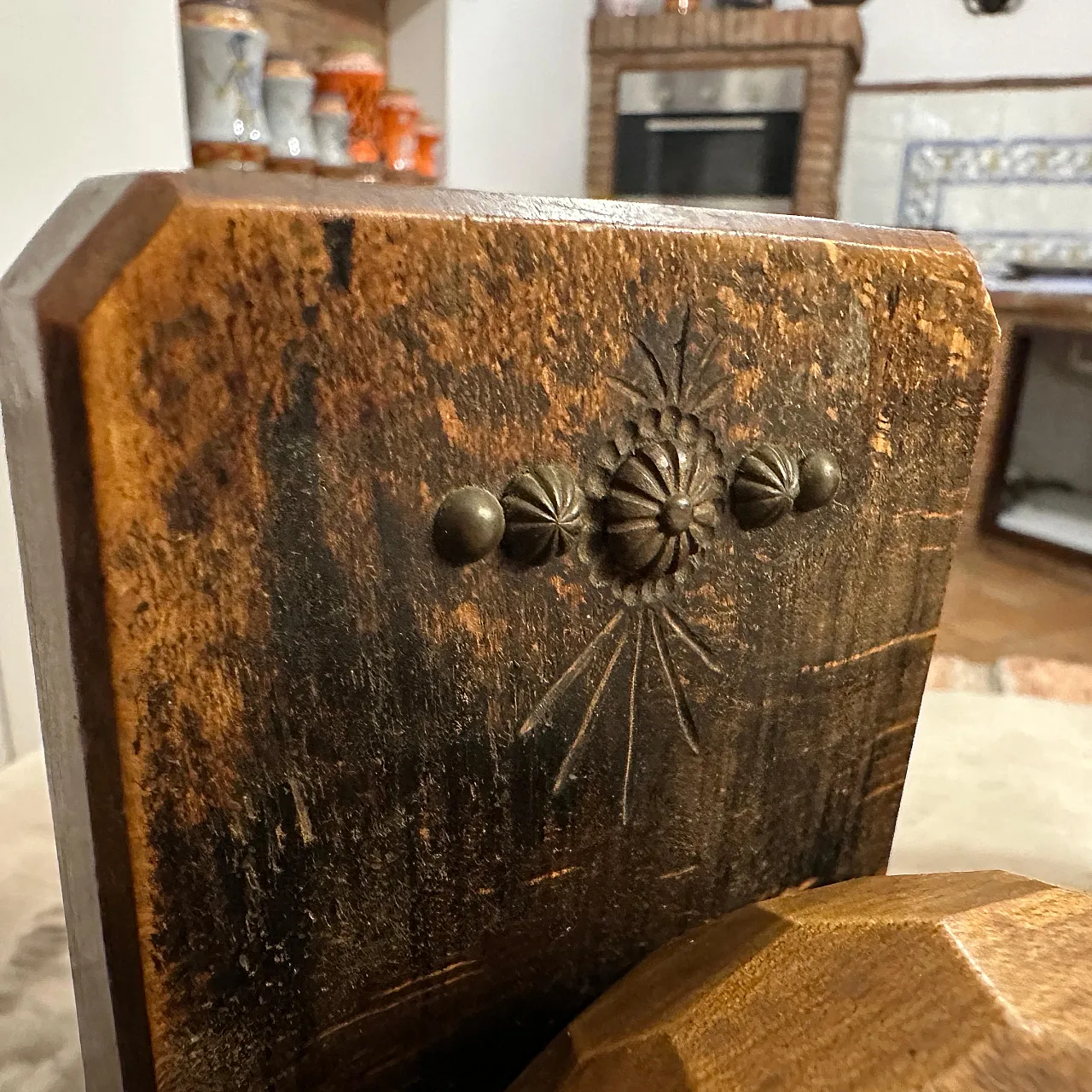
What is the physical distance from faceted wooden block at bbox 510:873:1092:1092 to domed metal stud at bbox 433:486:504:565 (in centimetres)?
18

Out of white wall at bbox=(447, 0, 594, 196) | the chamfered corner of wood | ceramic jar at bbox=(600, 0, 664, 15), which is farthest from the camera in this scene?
ceramic jar at bbox=(600, 0, 664, 15)

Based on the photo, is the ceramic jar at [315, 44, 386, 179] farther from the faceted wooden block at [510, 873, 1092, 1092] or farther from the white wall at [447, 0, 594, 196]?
the faceted wooden block at [510, 873, 1092, 1092]

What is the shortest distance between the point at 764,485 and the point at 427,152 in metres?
1.40

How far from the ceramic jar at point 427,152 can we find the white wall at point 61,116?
67 centimetres

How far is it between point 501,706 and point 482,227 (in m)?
0.18

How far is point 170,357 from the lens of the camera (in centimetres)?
27

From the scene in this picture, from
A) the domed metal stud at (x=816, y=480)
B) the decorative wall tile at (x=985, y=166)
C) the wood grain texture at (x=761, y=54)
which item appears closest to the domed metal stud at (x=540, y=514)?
the domed metal stud at (x=816, y=480)

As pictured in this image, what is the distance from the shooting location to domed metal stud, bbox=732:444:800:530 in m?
0.41

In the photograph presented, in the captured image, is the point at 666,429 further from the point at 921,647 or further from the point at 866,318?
the point at 921,647

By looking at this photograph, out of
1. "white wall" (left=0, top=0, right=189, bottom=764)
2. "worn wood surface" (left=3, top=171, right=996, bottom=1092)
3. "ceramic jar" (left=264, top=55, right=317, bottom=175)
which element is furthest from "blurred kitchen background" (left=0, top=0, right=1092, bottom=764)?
"worn wood surface" (left=3, top=171, right=996, bottom=1092)

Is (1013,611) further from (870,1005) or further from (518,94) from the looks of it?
(870,1005)

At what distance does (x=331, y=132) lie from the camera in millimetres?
1358

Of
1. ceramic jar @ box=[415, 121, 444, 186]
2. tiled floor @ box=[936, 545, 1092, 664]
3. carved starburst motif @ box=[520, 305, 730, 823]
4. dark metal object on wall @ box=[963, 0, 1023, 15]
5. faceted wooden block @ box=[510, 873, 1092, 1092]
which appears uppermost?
dark metal object on wall @ box=[963, 0, 1023, 15]

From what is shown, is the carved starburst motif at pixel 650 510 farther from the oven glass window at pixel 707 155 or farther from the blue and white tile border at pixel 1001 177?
the blue and white tile border at pixel 1001 177
